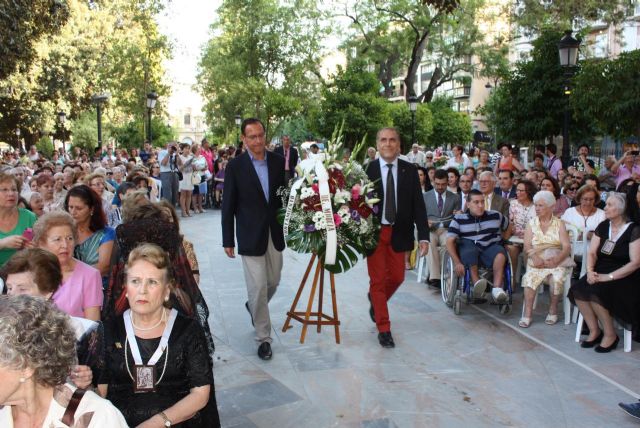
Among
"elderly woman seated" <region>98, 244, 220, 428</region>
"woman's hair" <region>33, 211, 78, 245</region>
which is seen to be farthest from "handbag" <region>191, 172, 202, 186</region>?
"elderly woman seated" <region>98, 244, 220, 428</region>

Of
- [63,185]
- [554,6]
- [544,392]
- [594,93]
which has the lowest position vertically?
[544,392]

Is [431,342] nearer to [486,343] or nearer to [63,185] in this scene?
[486,343]

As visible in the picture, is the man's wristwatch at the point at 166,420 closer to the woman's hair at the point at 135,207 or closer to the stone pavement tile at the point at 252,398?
the woman's hair at the point at 135,207

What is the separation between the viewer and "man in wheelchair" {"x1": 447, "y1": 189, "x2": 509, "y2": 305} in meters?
7.45

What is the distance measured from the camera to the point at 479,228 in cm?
780

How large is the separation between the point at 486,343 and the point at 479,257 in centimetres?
139

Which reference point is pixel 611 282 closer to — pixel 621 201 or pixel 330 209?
pixel 621 201

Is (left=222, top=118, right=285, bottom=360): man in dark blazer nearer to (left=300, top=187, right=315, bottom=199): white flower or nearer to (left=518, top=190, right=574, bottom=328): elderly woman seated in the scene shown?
(left=300, top=187, right=315, bottom=199): white flower

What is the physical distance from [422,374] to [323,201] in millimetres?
1682

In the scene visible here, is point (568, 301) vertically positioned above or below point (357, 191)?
below

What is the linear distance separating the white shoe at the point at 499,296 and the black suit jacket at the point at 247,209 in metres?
2.52

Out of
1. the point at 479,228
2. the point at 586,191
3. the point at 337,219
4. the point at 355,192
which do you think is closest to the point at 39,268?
the point at 337,219

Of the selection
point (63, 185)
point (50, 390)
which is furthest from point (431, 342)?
point (63, 185)

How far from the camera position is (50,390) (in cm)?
227
